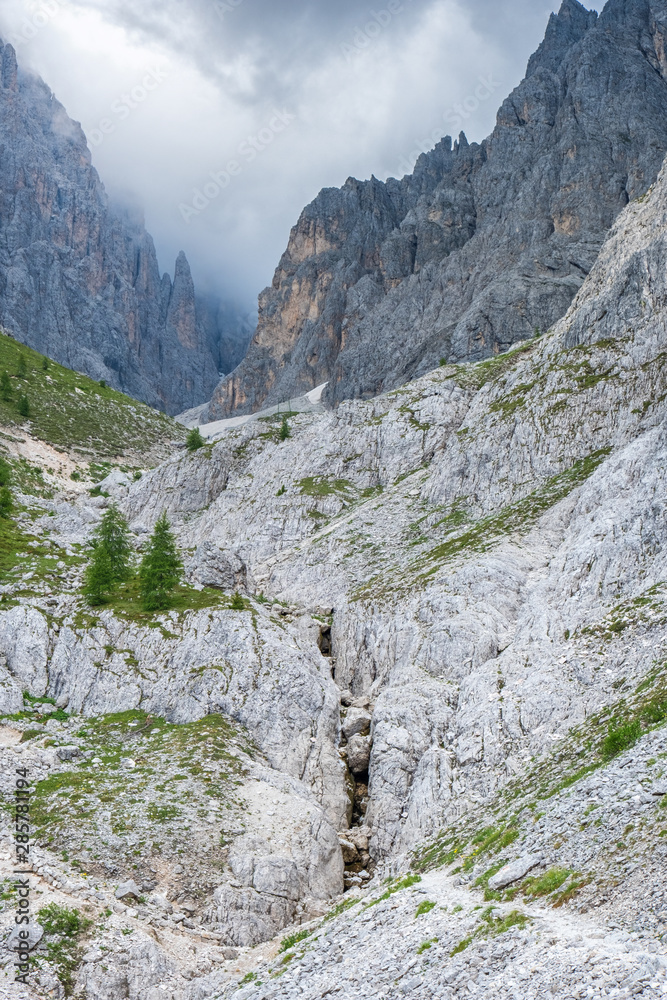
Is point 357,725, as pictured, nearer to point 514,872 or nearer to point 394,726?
point 394,726

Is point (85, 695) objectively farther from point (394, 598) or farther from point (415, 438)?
point (415, 438)

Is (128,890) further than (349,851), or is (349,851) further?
(349,851)

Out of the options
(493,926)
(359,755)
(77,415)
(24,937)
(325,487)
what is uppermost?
(77,415)

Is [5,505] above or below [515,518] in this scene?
above

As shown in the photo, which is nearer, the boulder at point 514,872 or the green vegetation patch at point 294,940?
the boulder at point 514,872

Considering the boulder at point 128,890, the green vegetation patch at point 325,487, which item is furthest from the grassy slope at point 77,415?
the boulder at point 128,890

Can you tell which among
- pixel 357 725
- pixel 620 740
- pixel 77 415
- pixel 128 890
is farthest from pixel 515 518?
pixel 77 415

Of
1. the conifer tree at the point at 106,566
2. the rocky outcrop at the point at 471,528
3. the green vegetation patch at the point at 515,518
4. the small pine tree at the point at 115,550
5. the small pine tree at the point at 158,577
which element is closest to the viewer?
the rocky outcrop at the point at 471,528

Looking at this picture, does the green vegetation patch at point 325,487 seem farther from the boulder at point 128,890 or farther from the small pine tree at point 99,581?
the boulder at point 128,890

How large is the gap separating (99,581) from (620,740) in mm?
39022

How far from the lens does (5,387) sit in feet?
440

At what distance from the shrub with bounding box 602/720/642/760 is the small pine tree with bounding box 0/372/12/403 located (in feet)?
423

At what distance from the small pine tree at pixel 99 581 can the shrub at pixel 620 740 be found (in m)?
37.8

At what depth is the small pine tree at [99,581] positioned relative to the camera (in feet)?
172
